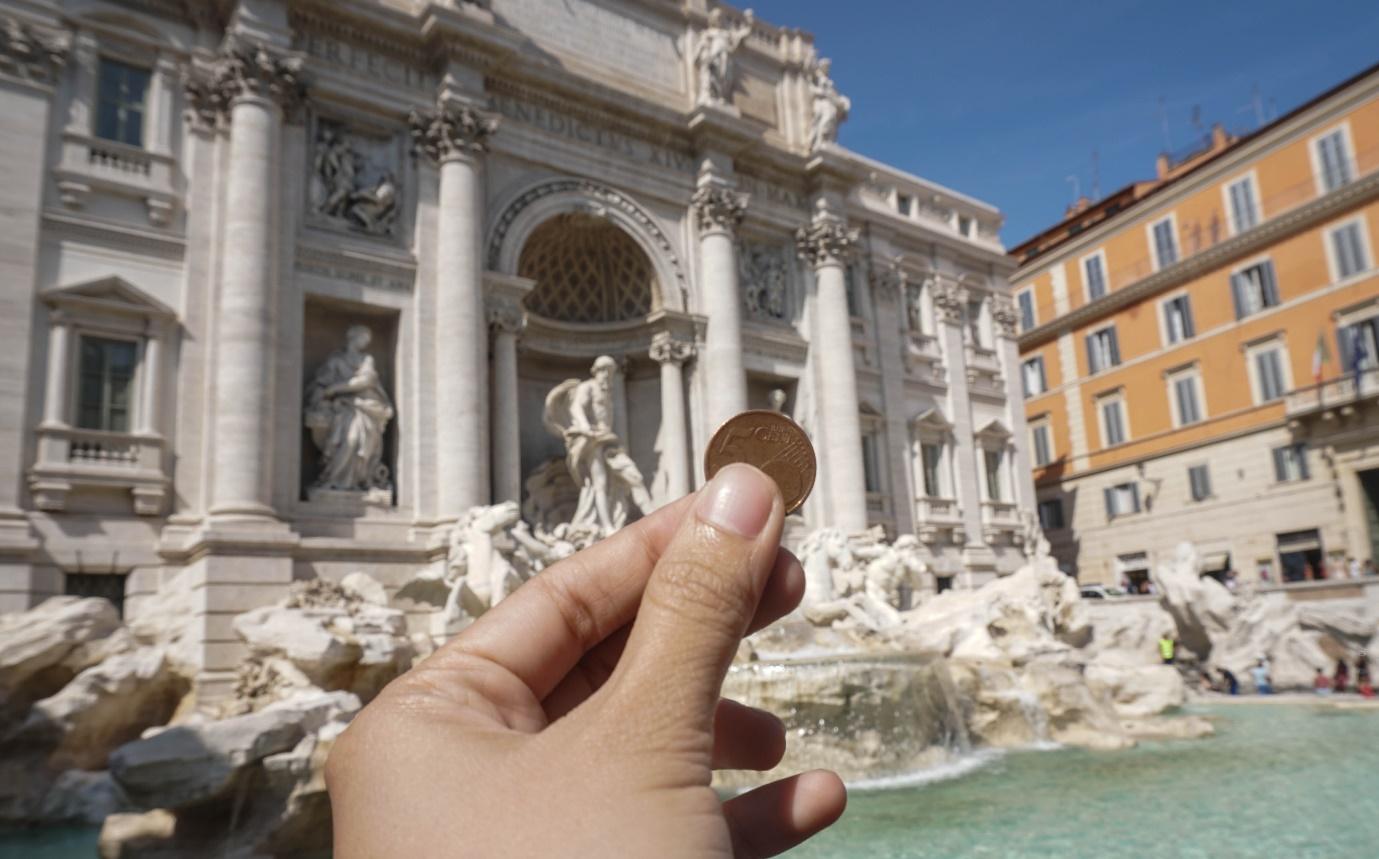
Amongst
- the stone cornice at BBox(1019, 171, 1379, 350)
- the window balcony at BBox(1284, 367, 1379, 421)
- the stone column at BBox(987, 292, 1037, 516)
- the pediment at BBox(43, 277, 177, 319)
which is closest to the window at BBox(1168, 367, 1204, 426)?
the stone cornice at BBox(1019, 171, 1379, 350)

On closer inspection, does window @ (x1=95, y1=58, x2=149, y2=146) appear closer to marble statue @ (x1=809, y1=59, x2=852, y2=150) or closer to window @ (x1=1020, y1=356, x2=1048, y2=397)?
marble statue @ (x1=809, y1=59, x2=852, y2=150)

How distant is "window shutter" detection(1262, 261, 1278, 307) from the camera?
81.7 feet

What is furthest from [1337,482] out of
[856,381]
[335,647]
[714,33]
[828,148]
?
[335,647]

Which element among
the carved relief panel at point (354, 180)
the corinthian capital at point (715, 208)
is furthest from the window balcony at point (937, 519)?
the carved relief panel at point (354, 180)

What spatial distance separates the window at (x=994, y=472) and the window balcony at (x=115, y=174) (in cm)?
1880

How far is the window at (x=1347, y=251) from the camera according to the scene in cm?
2308

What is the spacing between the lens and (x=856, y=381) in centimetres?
2125

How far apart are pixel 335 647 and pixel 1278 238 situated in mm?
25057

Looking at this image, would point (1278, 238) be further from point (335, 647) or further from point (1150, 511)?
point (335, 647)

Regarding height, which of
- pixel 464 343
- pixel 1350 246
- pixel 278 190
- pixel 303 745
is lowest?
pixel 303 745

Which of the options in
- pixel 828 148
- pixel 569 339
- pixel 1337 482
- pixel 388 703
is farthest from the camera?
pixel 1337 482

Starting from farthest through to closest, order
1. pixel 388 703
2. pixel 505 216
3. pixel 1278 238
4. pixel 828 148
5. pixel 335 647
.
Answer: pixel 1278 238 → pixel 828 148 → pixel 505 216 → pixel 335 647 → pixel 388 703

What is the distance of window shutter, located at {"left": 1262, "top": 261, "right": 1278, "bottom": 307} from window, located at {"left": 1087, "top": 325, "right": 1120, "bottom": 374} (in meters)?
4.75

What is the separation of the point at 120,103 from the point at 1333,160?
26.2 m
